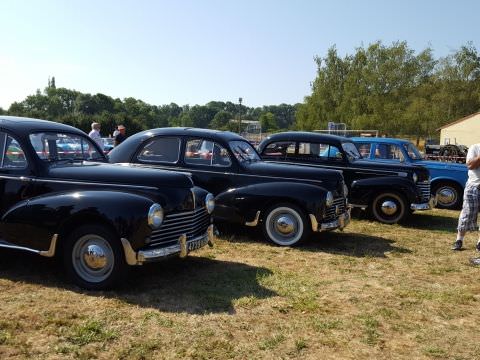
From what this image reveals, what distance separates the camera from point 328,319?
446 centimetres

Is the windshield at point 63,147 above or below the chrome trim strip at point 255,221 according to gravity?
above

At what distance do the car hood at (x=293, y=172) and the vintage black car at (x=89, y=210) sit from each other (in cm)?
195

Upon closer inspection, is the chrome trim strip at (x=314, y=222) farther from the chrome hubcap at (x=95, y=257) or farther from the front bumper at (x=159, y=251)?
the chrome hubcap at (x=95, y=257)

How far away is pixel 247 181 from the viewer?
7.55m

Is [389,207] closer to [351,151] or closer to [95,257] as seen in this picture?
[351,151]

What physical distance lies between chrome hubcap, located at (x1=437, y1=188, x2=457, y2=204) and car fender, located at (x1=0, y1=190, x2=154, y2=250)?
9.31 m

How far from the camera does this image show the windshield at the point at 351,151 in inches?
407

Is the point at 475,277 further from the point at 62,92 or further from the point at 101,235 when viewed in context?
the point at 62,92

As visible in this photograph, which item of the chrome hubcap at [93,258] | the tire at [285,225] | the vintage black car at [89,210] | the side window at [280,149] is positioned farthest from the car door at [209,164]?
the chrome hubcap at [93,258]

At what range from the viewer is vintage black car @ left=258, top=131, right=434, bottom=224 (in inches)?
382

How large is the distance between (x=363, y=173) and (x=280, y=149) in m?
1.75

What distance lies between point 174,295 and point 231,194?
8.87 feet

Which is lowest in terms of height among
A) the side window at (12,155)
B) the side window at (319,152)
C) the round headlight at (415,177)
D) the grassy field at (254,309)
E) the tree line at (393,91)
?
the grassy field at (254,309)

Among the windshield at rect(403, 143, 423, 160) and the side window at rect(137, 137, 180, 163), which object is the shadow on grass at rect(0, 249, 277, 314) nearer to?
the side window at rect(137, 137, 180, 163)
